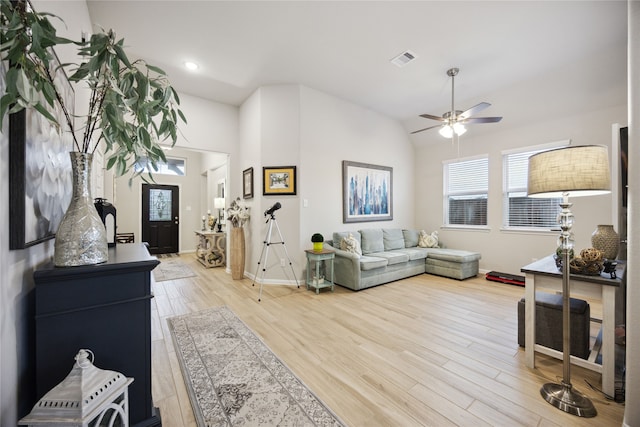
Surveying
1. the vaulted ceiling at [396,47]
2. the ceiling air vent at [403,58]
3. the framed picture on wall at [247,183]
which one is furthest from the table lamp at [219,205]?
the ceiling air vent at [403,58]

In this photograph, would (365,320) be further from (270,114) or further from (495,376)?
(270,114)

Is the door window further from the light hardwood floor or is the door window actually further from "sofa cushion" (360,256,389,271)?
"sofa cushion" (360,256,389,271)

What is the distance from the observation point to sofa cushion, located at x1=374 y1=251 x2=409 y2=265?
4298 millimetres

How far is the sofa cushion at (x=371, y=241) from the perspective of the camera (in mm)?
4633

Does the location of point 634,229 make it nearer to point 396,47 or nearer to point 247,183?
point 396,47

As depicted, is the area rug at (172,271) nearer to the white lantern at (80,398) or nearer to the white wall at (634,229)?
the white lantern at (80,398)

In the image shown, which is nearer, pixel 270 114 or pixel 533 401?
pixel 533 401

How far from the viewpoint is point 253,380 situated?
1850 millimetres

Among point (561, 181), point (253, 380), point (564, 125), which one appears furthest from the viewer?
point (564, 125)

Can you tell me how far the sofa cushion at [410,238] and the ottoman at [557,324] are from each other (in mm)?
3097

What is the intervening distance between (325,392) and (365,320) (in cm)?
122

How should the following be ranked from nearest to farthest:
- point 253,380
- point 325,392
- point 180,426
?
point 180,426, point 325,392, point 253,380

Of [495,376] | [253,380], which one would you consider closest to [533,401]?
[495,376]

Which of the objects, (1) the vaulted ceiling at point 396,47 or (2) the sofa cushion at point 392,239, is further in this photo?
(2) the sofa cushion at point 392,239
